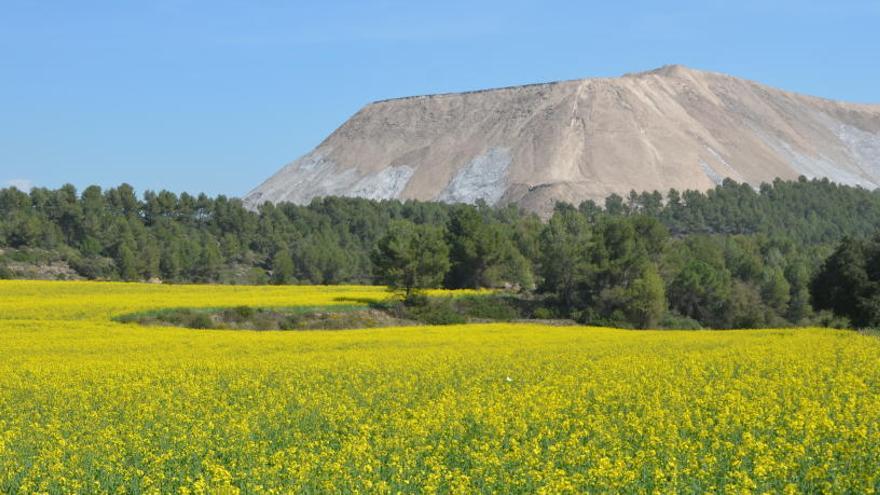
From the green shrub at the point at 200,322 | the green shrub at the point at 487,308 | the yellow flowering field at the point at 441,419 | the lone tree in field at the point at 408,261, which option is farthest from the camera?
the green shrub at the point at 487,308

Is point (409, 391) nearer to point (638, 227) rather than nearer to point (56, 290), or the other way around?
point (56, 290)

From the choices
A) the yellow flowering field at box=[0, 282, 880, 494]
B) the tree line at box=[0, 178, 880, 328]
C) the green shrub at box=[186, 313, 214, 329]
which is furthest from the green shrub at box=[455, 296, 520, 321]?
the yellow flowering field at box=[0, 282, 880, 494]

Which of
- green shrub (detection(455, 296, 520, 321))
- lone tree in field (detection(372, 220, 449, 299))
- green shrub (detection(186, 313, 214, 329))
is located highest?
lone tree in field (detection(372, 220, 449, 299))

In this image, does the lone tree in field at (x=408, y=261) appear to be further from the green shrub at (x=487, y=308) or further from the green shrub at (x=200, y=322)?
the green shrub at (x=200, y=322)

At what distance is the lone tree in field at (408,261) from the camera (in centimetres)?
7069

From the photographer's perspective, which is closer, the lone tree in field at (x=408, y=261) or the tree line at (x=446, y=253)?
the lone tree in field at (x=408, y=261)

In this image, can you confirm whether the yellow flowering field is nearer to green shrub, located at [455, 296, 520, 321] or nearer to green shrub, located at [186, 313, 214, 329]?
green shrub, located at [186, 313, 214, 329]

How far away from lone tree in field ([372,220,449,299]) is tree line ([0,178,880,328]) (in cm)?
12

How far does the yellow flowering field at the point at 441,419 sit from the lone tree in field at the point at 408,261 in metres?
32.3

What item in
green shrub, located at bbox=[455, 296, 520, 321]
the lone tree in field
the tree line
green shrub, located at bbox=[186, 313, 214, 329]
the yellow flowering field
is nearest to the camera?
the yellow flowering field

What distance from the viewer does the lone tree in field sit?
2783 inches

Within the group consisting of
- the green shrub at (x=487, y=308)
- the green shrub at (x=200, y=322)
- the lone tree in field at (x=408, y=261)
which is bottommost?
the green shrub at (x=200, y=322)

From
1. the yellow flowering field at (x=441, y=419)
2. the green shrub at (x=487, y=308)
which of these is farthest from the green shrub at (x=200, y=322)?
the green shrub at (x=487, y=308)

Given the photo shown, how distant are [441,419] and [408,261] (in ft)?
174
